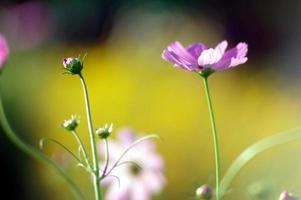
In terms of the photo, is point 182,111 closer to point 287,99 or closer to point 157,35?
point 287,99

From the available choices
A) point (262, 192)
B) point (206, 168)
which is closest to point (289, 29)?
point (206, 168)

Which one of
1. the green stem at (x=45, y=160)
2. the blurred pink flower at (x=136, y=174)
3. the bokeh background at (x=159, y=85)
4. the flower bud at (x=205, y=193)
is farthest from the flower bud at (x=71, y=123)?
the bokeh background at (x=159, y=85)

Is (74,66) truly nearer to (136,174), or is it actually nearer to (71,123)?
(71,123)

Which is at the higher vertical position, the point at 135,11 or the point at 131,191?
the point at 135,11

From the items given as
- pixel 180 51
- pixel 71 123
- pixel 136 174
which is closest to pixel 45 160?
pixel 71 123

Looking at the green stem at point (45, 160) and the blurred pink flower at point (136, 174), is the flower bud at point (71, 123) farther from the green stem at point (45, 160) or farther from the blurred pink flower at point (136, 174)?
the blurred pink flower at point (136, 174)
